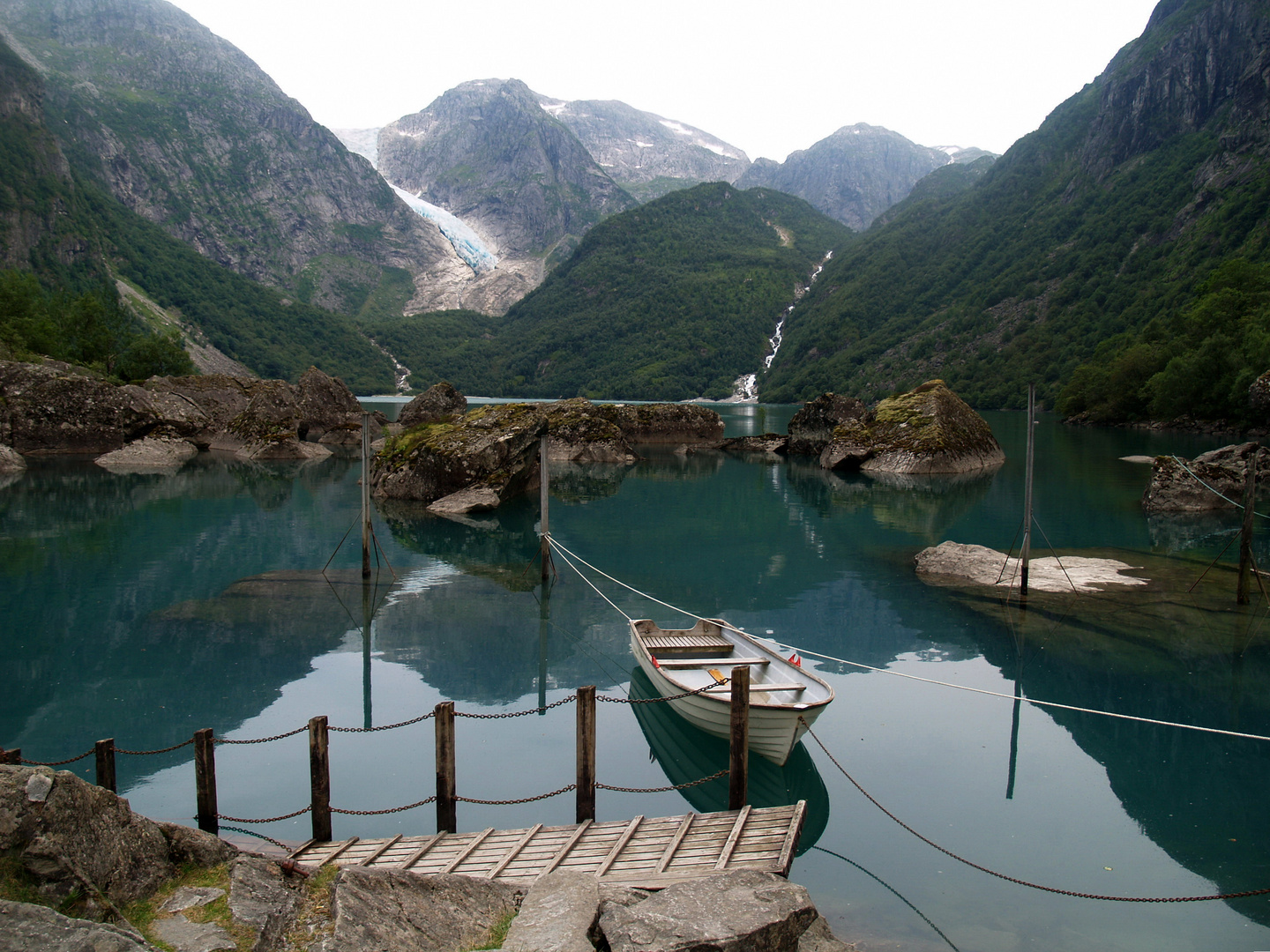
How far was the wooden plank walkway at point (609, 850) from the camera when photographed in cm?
677

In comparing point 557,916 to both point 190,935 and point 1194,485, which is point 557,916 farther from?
point 1194,485

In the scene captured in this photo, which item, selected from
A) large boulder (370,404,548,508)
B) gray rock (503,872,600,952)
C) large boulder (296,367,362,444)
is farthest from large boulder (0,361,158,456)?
gray rock (503,872,600,952)

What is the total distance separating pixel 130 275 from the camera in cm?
13250

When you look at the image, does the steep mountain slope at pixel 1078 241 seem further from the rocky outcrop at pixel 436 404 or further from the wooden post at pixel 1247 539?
the wooden post at pixel 1247 539

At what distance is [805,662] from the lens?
13.7 metres

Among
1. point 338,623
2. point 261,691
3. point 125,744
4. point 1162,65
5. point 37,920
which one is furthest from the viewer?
point 1162,65

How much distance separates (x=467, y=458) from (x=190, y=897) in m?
26.4

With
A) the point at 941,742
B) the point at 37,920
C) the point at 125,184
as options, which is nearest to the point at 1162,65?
the point at 941,742

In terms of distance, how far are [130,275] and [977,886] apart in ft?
515

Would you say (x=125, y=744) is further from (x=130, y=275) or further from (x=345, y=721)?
(x=130, y=275)

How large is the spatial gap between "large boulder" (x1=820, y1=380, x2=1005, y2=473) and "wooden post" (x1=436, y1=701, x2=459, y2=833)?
38.9m

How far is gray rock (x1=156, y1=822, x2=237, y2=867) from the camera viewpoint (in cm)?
589

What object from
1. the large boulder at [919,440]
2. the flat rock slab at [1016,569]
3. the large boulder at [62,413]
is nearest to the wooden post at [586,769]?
the flat rock slab at [1016,569]

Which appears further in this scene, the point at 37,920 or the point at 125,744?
the point at 125,744
